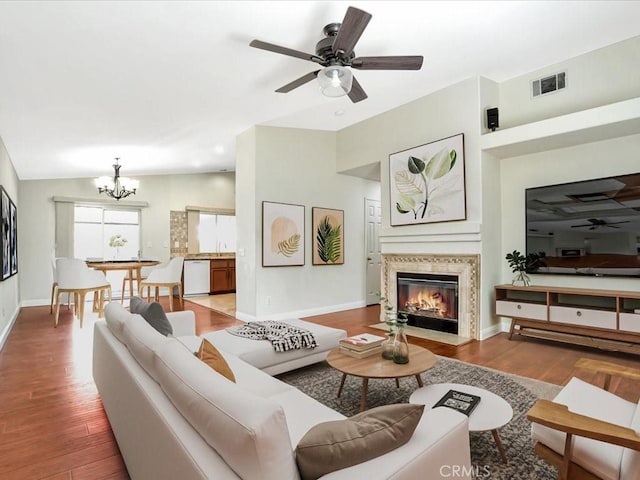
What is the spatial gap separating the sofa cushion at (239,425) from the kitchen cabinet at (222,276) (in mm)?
7482

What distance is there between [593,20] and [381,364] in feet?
11.6

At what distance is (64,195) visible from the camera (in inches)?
272

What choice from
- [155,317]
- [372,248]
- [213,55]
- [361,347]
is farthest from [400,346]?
[372,248]

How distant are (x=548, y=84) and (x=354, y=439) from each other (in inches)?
182

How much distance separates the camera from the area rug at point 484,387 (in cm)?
173

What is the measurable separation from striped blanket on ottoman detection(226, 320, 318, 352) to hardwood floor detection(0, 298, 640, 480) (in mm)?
1123

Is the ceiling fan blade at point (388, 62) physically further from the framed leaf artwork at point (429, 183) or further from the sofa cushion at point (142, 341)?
the sofa cushion at point (142, 341)

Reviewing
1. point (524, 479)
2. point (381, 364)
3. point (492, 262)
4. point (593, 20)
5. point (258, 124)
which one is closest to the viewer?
point (524, 479)

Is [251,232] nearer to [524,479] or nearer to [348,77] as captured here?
[348,77]

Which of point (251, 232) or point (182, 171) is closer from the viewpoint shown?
point (251, 232)

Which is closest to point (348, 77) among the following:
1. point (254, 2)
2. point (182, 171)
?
point (254, 2)

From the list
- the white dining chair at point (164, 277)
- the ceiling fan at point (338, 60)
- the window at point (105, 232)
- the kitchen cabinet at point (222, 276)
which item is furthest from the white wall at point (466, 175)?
the window at point (105, 232)

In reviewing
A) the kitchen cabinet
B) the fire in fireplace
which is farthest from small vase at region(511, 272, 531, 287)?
the kitchen cabinet

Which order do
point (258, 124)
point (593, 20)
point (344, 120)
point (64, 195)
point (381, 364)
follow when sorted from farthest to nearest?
1. point (64, 195)
2. point (344, 120)
3. point (258, 124)
4. point (593, 20)
5. point (381, 364)
